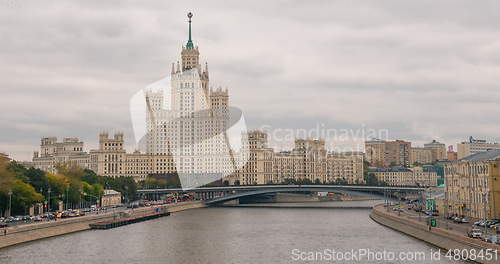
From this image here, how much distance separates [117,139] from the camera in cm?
19612

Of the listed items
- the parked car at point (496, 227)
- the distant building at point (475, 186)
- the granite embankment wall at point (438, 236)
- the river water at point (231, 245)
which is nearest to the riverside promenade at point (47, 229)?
the river water at point (231, 245)

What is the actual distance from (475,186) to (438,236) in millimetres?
16456

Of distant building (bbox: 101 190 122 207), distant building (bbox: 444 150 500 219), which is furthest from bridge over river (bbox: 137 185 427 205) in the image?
distant building (bbox: 444 150 500 219)

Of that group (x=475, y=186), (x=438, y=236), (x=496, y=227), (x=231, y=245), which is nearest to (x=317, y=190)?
(x=475, y=186)

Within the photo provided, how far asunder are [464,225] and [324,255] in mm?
16331

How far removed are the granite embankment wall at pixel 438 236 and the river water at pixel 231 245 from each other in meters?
0.89

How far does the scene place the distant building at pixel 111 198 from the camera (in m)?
125

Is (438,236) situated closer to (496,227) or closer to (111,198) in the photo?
(496,227)

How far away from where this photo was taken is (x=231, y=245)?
63812mm

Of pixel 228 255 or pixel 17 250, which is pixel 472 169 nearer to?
pixel 228 255

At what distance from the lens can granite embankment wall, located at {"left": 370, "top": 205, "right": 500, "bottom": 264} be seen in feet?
150

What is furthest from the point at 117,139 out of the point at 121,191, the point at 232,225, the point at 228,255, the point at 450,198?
the point at 228,255

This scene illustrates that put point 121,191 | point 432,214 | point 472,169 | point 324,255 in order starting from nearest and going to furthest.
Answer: point 324,255 → point 472,169 → point 432,214 → point 121,191

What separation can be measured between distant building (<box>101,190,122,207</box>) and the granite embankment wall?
60873 millimetres
